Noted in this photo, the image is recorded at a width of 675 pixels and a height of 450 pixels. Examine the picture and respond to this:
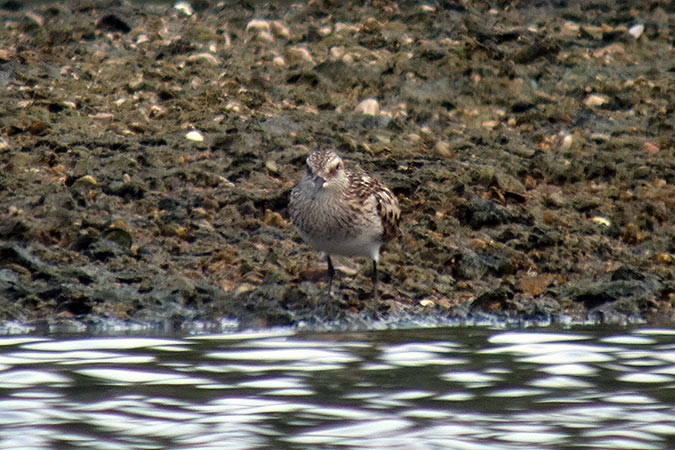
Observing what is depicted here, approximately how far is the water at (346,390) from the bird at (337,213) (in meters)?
0.98

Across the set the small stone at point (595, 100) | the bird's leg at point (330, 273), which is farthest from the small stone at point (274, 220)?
the small stone at point (595, 100)

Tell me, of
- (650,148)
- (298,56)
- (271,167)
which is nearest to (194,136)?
(271,167)

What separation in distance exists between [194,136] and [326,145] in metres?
1.22

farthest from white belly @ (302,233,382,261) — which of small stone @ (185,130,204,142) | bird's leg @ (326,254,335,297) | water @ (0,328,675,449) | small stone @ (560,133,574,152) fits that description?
small stone @ (560,133,574,152)

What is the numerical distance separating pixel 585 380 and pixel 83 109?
295 inches

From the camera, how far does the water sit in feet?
24.8

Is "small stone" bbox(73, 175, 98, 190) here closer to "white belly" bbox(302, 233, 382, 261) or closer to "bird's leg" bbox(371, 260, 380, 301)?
"white belly" bbox(302, 233, 382, 261)

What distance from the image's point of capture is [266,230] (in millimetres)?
12672

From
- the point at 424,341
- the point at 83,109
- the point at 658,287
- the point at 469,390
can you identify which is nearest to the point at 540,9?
the point at 83,109

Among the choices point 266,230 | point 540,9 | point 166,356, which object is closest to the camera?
point 166,356

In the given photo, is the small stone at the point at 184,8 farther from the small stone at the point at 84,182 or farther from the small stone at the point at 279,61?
the small stone at the point at 84,182

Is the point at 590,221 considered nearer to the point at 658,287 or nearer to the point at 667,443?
the point at 658,287

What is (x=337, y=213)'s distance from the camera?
11.3 m

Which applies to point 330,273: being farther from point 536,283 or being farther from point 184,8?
point 184,8
